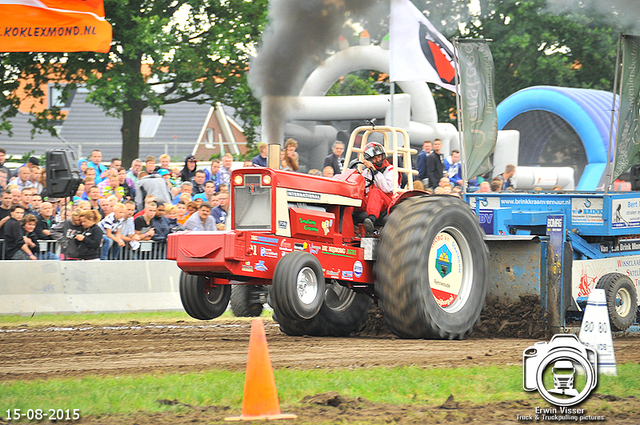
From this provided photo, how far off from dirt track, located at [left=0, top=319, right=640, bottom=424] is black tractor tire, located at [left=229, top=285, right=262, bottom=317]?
24cm

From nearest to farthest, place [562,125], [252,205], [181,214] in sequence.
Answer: [252,205] < [181,214] < [562,125]

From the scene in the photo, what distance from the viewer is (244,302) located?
9531mm

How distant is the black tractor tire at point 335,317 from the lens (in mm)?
9086

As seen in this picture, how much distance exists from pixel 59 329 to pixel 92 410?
4949mm

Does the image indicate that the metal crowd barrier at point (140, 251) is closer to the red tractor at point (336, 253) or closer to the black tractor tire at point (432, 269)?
the red tractor at point (336, 253)

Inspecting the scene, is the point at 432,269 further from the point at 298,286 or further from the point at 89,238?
the point at 89,238

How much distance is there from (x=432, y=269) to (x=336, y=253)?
98 cm

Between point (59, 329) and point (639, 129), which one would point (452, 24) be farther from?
point (59, 329)

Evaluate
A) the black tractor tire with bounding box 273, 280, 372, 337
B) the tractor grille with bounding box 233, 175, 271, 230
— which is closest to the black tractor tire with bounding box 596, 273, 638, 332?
the black tractor tire with bounding box 273, 280, 372, 337

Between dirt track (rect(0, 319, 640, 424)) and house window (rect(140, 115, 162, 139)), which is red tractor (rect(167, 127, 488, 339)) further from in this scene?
house window (rect(140, 115, 162, 139))

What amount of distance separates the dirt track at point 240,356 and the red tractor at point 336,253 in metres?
0.36

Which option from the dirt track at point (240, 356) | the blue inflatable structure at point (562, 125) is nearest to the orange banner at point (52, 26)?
the dirt track at point (240, 356)

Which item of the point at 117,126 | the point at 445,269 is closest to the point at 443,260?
the point at 445,269

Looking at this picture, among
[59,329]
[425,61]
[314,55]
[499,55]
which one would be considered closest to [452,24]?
[499,55]
